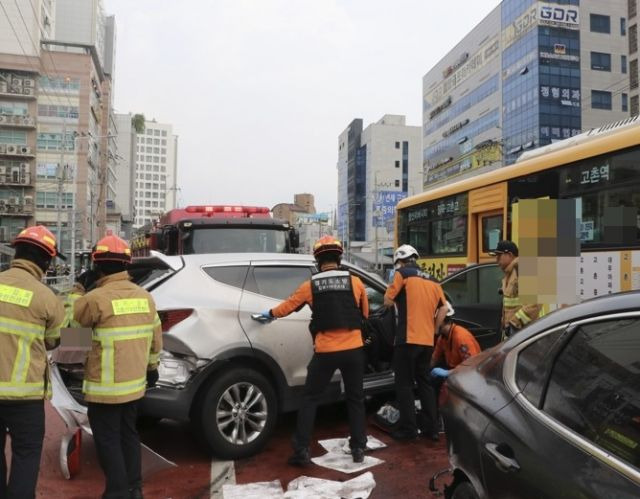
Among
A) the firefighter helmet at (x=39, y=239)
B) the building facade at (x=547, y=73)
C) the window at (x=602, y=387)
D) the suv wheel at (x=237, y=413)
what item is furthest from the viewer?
the building facade at (x=547, y=73)

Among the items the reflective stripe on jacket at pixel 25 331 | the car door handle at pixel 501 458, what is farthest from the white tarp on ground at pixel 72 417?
the car door handle at pixel 501 458

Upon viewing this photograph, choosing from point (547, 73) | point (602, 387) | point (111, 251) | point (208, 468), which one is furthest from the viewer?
point (547, 73)

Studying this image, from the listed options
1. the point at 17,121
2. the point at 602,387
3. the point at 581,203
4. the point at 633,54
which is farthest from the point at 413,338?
the point at 17,121

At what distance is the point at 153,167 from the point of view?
13062cm

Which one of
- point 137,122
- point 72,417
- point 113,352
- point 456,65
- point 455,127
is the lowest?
point 72,417

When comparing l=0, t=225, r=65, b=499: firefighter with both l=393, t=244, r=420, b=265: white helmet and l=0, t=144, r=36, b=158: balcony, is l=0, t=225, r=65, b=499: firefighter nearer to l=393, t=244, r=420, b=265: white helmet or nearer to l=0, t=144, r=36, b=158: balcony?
l=393, t=244, r=420, b=265: white helmet

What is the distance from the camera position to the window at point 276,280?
195 inches

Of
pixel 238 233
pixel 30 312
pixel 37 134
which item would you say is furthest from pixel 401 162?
pixel 30 312

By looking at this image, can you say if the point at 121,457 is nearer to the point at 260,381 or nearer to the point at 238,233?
the point at 260,381

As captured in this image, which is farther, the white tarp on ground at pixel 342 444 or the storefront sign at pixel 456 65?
the storefront sign at pixel 456 65

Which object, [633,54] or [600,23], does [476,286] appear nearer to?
[633,54]

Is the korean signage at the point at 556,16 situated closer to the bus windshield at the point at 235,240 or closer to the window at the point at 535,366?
the bus windshield at the point at 235,240

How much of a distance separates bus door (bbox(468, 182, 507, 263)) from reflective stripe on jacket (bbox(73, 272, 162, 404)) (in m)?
6.27

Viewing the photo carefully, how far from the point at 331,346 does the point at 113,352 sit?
1690mm
